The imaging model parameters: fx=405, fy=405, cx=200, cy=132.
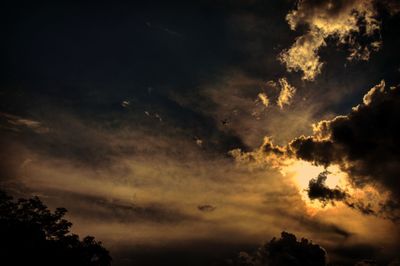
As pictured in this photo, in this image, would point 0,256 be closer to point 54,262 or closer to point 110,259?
point 54,262

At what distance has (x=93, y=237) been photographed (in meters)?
70.5

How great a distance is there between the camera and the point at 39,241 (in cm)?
6141

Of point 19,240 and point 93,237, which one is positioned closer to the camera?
point 19,240

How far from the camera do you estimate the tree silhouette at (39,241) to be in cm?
5769

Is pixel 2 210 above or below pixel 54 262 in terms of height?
above

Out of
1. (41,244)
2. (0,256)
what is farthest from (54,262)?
(0,256)

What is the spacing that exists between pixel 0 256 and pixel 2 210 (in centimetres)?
1120

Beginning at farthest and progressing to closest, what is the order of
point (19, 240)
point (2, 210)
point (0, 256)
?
1. point (2, 210)
2. point (19, 240)
3. point (0, 256)

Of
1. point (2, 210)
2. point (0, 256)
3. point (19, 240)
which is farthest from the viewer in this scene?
point (2, 210)

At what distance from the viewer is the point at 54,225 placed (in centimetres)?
6656

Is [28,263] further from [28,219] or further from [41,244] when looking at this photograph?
[28,219]

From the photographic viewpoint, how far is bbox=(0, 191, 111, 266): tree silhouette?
57.7m

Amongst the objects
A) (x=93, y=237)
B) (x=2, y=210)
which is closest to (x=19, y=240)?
(x=2, y=210)

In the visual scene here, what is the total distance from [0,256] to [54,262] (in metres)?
8.72
